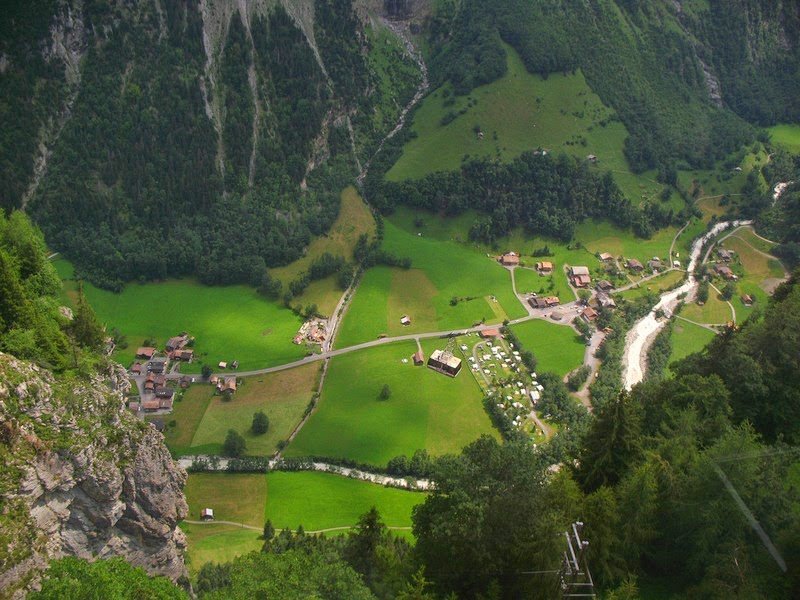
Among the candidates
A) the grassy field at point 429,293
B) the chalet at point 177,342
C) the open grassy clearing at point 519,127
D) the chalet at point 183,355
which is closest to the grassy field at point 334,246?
the grassy field at point 429,293

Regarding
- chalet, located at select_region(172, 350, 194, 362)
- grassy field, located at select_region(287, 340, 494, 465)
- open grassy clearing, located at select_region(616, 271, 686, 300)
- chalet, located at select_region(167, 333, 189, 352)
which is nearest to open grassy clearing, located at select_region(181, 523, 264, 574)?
grassy field, located at select_region(287, 340, 494, 465)

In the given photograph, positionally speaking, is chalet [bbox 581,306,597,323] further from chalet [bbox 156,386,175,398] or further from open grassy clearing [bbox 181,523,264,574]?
chalet [bbox 156,386,175,398]

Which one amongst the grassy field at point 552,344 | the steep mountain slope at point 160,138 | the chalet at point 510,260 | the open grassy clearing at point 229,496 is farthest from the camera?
the chalet at point 510,260

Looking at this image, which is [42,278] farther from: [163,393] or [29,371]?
[163,393]

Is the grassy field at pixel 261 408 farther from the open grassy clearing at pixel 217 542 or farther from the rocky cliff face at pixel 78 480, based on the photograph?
the rocky cliff face at pixel 78 480

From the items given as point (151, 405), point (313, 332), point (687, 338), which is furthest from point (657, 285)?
point (151, 405)

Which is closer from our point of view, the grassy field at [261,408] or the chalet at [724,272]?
the grassy field at [261,408]

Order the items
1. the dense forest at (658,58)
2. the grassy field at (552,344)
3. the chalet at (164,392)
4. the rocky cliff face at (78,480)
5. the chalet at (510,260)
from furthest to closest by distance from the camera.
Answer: the dense forest at (658,58), the chalet at (510,260), the grassy field at (552,344), the chalet at (164,392), the rocky cliff face at (78,480)
